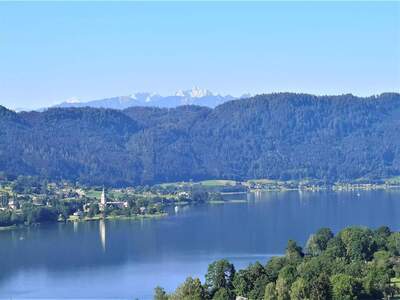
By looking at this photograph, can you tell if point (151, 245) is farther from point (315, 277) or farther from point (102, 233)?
point (315, 277)

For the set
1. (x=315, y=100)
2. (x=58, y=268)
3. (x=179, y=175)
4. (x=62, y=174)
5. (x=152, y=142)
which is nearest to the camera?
(x=58, y=268)

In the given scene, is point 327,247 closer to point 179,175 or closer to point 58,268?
point 58,268

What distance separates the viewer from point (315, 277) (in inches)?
1041

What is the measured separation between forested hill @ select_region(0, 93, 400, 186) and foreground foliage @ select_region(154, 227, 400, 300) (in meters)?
62.5

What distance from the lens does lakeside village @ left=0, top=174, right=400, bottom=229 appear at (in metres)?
62.5

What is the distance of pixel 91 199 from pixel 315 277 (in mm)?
47373

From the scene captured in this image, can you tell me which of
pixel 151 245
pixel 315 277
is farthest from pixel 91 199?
pixel 315 277

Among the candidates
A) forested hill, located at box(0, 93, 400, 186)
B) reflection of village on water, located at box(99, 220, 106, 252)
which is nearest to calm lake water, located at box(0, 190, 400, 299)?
reflection of village on water, located at box(99, 220, 106, 252)

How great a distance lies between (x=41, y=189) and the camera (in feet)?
259

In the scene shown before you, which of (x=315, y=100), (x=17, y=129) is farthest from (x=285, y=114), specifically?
(x=17, y=129)

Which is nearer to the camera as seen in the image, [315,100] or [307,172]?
[307,172]

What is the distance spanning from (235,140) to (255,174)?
22401 mm

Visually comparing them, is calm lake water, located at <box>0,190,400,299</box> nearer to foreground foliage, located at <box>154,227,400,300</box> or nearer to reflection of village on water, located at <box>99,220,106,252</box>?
reflection of village on water, located at <box>99,220,106,252</box>

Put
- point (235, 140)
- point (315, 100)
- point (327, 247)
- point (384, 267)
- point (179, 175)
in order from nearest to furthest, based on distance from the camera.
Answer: point (384, 267)
point (327, 247)
point (179, 175)
point (235, 140)
point (315, 100)
